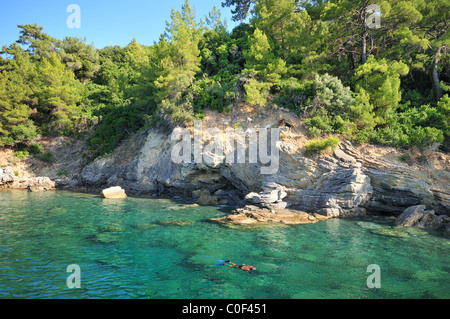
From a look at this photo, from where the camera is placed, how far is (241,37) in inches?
1532

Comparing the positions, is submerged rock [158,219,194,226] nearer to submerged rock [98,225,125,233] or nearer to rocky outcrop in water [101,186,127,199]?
submerged rock [98,225,125,233]

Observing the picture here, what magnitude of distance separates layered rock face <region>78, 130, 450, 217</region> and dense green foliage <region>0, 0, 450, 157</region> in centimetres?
333

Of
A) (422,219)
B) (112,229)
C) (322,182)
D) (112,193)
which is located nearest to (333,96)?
(322,182)

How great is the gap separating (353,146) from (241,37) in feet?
83.3

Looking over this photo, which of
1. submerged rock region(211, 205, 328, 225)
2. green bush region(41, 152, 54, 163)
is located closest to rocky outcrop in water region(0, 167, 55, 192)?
green bush region(41, 152, 54, 163)

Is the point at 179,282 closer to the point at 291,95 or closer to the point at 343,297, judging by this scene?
the point at 343,297

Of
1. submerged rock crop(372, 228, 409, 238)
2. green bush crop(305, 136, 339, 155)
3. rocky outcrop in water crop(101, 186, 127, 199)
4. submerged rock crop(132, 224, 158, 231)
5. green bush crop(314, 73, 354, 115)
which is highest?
green bush crop(314, 73, 354, 115)

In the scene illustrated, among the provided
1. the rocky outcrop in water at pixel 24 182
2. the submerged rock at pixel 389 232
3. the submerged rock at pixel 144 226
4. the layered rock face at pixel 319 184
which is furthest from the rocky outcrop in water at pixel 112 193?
the submerged rock at pixel 389 232

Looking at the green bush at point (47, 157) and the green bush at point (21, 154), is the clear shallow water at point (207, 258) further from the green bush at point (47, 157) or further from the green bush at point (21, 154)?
the green bush at point (21, 154)

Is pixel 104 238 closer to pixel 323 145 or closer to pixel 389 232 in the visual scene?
pixel 389 232

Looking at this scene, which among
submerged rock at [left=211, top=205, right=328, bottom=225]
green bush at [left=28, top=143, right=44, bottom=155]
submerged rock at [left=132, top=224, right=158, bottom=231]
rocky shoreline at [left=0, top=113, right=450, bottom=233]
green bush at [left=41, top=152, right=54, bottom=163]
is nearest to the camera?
submerged rock at [left=132, top=224, right=158, bottom=231]

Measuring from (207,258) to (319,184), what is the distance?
12054 mm

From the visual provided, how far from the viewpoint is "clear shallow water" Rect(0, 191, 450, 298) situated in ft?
27.5
